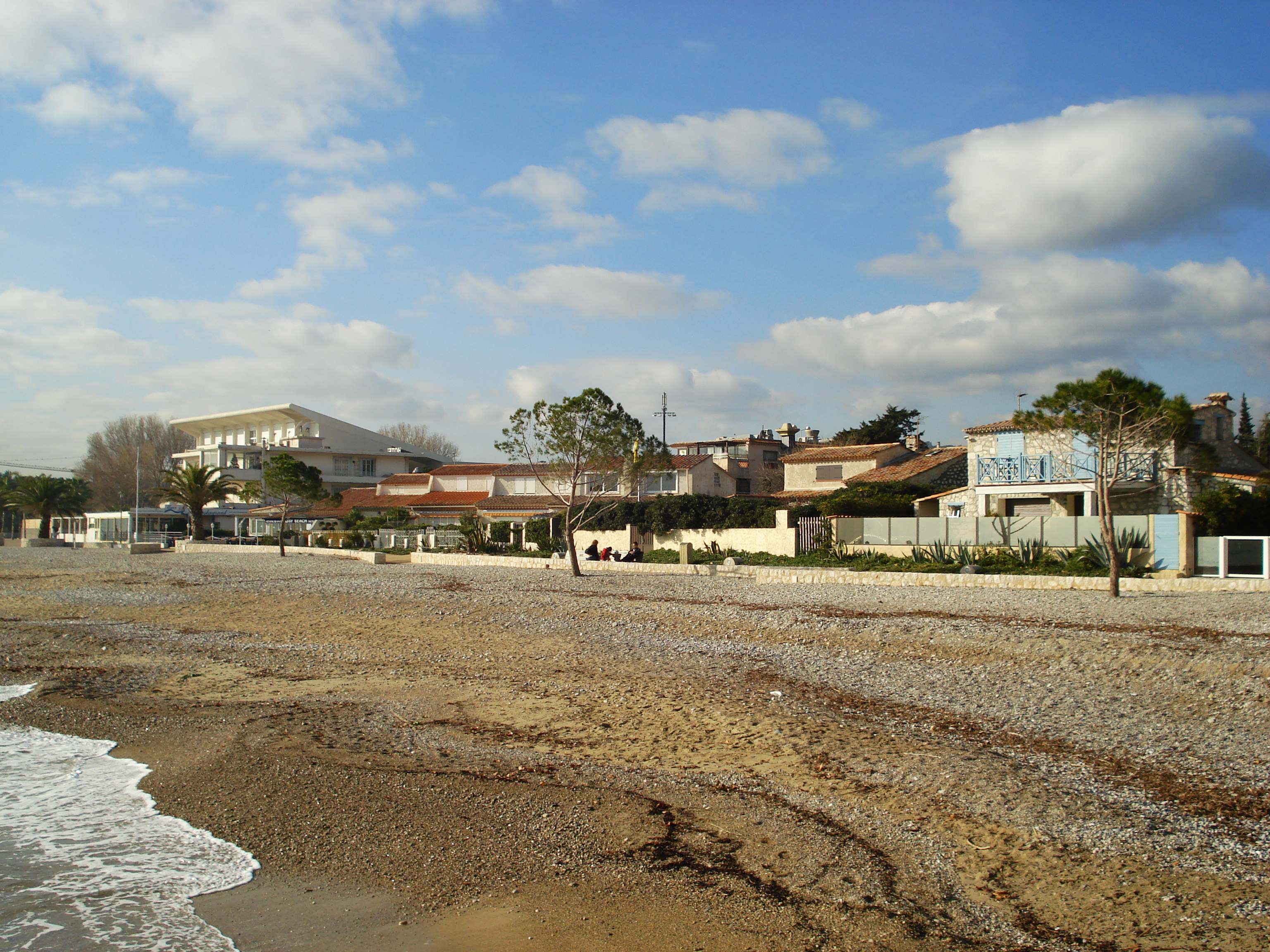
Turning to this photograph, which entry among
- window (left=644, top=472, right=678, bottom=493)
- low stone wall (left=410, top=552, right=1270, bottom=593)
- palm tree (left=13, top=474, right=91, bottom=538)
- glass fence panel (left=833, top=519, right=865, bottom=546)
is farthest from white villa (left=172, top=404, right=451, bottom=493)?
glass fence panel (left=833, top=519, right=865, bottom=546)

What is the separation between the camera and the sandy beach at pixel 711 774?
5109 mm

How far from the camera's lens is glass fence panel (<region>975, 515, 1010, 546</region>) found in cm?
2781

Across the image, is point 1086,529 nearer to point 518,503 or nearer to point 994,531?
point 994,531

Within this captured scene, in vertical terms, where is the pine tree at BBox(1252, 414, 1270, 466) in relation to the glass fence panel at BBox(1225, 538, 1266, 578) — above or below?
above

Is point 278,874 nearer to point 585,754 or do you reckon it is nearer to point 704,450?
point 585,754

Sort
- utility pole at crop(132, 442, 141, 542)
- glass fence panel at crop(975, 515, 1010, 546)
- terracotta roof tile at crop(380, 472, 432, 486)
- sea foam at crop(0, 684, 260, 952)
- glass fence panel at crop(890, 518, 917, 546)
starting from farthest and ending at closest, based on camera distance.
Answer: terracotta roof tile at crop(380, 472, 432, 486) → utility pole at crop(132, 442, 141, 542) → glass fence panel at crop(890, 518, 917, 546) → glass fence panel at crop(975, 515, 1010, 546) → sea foam at crop(0, 684, 260, 952)

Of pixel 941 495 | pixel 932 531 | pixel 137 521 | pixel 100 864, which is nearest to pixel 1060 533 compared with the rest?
pixel 932 531

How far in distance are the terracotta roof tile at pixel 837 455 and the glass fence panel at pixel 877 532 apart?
65.4ft

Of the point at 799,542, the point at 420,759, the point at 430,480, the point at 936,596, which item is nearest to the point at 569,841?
the point at 420,759

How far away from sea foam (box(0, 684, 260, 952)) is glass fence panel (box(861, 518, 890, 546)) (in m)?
26.0

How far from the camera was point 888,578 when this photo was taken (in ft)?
85.3

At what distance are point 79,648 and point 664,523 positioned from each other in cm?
2641

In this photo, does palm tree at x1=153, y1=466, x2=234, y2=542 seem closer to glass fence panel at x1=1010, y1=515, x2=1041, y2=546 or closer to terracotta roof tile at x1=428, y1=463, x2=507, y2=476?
terracotta roof tile at x1=428, y1=463, x2=507, y2=476

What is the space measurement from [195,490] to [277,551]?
12.7 m
